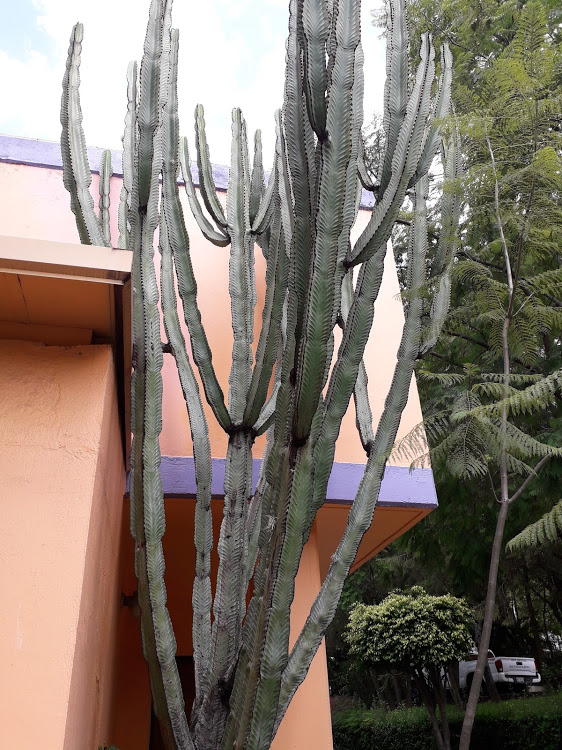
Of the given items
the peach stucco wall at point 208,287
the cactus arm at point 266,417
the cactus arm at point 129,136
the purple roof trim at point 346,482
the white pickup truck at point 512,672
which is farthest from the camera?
the white pickup truck at point 512,672

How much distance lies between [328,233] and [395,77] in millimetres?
1249

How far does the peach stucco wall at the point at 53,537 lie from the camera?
218cm

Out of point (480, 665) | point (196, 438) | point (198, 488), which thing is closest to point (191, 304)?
point (196, 438)

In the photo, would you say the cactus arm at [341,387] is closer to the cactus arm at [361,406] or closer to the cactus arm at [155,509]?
the cactus arm at [361,406]

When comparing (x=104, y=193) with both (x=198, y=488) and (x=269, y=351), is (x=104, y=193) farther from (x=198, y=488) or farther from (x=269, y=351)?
(x=198, y=488)

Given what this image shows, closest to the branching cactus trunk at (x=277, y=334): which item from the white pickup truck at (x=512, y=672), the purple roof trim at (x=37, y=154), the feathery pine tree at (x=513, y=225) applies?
the feathery pine tree at (x=513, y=225)

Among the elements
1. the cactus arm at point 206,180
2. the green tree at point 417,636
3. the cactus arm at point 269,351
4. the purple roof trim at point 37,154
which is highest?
the purple roof trim at point 37,154

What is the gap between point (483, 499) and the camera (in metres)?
7.02

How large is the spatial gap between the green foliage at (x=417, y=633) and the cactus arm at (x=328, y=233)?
692 cm

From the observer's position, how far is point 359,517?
2938 mm

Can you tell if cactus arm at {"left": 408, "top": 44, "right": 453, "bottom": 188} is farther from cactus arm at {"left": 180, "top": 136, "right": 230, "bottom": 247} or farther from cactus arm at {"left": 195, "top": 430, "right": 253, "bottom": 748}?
cactus arm at {"left": 195, "top": 430, "right": 253, "bottom": 748}

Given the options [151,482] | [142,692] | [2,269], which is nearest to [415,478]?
[151,482]

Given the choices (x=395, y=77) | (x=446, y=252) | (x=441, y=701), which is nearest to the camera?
(x=395, y=77)

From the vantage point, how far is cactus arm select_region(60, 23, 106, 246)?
12.6 ft
